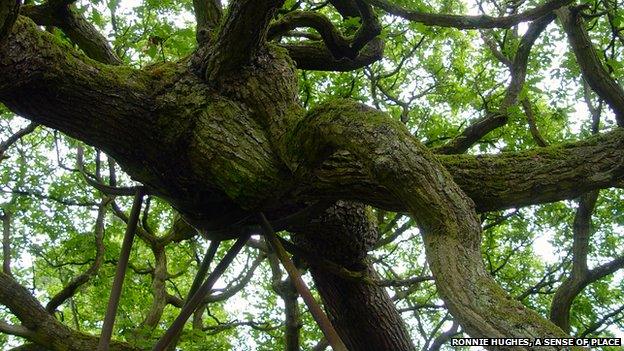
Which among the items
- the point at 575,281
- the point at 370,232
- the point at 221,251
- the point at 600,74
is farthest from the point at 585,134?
the point at 221,251

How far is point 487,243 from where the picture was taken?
7727 mm

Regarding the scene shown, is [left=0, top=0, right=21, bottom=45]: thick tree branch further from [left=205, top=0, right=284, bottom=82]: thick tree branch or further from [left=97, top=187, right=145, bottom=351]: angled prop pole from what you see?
[left=97, top=187, right=145, bottom=351]: angled prop pole

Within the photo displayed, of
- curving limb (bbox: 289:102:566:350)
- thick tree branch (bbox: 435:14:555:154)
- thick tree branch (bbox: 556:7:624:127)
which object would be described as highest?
thick tree branch (bbox: 435:14:555:154)

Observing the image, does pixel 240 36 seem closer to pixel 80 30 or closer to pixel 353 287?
pixel 80 30

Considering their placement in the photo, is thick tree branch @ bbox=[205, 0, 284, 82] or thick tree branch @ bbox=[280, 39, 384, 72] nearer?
thick tree branch @ bbox=[205, 0, 284, 82]

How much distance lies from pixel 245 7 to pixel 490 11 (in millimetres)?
4210

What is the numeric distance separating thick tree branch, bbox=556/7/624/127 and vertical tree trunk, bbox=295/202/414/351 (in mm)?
1737

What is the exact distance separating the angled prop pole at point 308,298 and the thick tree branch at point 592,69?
6.79 feet

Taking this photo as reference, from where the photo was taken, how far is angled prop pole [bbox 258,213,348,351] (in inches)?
118

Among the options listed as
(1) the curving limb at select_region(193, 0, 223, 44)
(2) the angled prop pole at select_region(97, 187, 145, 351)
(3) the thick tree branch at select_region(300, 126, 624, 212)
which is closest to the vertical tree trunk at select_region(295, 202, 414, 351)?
(3) the thick tree branch at select_region(300, 126, 624, 212)

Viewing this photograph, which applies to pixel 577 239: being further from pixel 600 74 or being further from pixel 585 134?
pixel 600 74

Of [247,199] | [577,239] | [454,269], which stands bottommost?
[454,269]

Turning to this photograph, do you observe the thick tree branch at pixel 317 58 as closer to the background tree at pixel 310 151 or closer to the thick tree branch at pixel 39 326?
the background tree at pixel 310 151

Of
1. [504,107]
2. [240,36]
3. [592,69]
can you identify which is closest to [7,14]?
[240,36]
